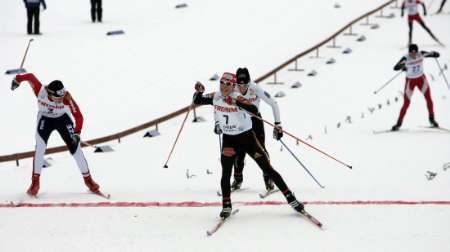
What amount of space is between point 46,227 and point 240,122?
2849mm

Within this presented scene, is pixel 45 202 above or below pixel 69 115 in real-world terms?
below

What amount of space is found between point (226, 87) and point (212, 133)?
6222mm

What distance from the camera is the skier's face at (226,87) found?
8453mm

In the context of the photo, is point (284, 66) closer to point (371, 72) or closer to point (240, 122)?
point (371, 72)

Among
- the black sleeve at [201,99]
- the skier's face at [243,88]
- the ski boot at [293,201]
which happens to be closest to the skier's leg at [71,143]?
the black sleeve at [201,99]

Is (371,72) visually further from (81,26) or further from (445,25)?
(81,26)

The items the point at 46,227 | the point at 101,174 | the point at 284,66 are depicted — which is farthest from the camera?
the point at 284,66

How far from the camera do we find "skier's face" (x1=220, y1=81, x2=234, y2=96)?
8453 mm

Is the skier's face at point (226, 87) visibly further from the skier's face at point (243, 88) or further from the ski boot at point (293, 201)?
the ski boot at point (293, 201)

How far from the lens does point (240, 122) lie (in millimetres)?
8523

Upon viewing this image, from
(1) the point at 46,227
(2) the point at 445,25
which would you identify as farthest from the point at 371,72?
(1) the point at 46,227

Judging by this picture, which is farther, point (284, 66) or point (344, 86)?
point (284, 66)

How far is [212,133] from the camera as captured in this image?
1462 cm

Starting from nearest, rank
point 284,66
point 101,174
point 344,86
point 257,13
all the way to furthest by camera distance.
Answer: point 101,174 → point 344,86 → point 284,66 → point 257,13
